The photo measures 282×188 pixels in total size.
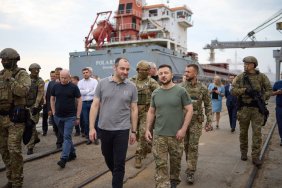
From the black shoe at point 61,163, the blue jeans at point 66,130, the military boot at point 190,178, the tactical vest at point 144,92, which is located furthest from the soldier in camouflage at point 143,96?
the black shoe at point 61,163

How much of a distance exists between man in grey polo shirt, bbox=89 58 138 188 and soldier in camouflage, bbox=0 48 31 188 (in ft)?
3.83

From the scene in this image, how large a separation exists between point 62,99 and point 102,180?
1902 mm

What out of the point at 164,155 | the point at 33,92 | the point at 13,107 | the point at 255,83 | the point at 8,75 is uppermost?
the point at 8,75

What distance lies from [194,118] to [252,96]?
1.56 m

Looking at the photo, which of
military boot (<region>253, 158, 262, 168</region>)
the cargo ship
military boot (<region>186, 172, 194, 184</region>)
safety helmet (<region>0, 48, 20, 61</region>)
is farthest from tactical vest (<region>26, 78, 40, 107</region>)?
the cargo ship

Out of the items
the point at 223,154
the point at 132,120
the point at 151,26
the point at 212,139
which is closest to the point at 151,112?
the point at 132,120

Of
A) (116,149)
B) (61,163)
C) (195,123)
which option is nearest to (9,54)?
(116,149)

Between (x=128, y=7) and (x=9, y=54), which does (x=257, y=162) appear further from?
(x=128, y=7)

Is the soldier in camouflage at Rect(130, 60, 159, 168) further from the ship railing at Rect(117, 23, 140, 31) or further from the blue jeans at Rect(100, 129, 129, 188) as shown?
the ship railing at Rect(117, 23, 140, 31)

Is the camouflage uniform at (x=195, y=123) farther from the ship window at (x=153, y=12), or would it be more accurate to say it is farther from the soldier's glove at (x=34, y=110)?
the ship window at (x=153, y=12)

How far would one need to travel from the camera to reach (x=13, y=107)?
4262 mm

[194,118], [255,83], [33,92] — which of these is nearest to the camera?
[194,118]

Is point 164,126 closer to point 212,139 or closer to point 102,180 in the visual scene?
point 102,180

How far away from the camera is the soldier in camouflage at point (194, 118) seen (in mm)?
4617
